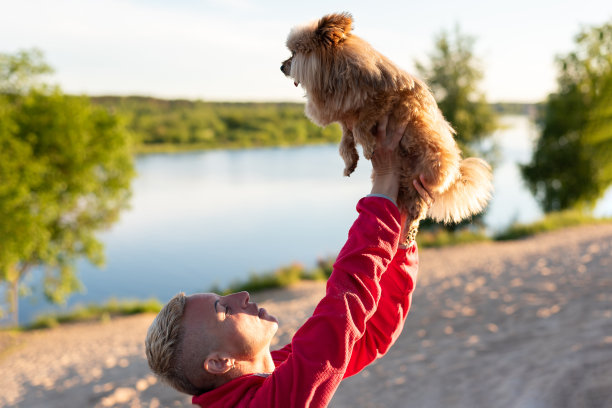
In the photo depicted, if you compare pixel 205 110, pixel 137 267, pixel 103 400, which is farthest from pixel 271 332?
pixel 205 110

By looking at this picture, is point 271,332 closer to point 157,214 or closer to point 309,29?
point 309,29

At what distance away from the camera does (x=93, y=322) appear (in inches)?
657

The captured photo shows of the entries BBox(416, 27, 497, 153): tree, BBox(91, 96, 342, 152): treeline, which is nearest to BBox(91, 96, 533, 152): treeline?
BBox(91, 96, 342, 152): treeline

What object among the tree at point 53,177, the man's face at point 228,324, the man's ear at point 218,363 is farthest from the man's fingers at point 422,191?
the tree at point 53,177

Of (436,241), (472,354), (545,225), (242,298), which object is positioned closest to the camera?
(242,298)

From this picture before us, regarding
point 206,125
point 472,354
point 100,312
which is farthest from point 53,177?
point 206,125

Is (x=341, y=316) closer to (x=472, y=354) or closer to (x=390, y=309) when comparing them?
(x=390, y=309)

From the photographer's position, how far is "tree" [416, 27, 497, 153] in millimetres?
24422

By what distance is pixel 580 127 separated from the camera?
2398 centimetres

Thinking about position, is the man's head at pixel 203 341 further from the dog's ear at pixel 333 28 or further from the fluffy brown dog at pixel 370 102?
the dog's ear at pixel 333 28

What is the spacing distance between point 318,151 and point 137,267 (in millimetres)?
52419

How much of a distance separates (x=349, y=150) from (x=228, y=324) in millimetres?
731

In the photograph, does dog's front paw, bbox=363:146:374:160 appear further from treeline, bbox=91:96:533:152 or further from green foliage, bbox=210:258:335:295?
treeline, bbox=91:96:533:152

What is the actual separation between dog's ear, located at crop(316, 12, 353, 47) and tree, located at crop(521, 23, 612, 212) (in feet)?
85.2
